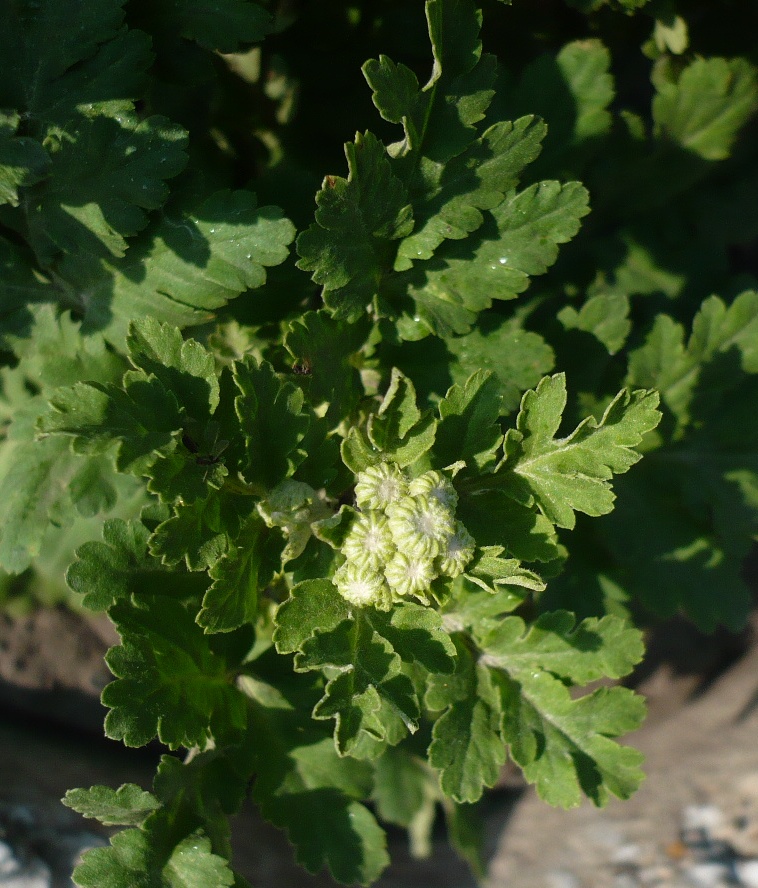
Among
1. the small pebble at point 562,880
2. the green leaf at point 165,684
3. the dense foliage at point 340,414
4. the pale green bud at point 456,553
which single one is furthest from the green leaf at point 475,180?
the small pebble at point 562,880

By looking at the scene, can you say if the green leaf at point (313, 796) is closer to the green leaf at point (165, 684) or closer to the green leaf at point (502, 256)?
the green leaf at point (165, 684)

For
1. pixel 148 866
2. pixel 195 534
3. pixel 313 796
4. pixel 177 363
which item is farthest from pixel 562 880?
pixel 177 363

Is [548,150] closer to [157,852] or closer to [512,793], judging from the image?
[157,852]

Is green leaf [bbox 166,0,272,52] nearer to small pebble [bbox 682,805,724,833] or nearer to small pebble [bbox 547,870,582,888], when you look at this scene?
small pebble [bbox 547,870,582,888]

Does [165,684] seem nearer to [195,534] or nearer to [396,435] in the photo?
[195,534]

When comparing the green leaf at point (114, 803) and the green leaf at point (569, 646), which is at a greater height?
the green leaf at point (114, 803)
